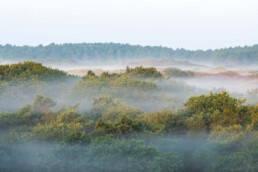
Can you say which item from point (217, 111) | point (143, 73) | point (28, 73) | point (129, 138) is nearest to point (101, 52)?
point (143, 73)

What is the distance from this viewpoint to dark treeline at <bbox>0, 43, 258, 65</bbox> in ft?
522

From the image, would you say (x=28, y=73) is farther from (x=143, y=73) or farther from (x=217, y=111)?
(x=217, y=111)

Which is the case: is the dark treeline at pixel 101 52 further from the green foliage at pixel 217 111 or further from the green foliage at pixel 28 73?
the green foliage at pixel 217 111

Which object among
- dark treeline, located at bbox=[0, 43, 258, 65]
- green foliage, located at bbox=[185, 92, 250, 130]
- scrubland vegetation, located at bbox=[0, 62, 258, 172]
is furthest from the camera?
dark treeline, located at bbox=[0, 43, 258, 65]

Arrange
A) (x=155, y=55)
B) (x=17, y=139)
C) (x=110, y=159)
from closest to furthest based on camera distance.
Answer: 1. (x=110, y=159)
2. (x=17, y=139)
3. (x=155, y=55)

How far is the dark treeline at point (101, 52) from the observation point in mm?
159125

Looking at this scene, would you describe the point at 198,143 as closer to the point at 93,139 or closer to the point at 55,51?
the point at 93,139

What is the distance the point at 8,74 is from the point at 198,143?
2522cm

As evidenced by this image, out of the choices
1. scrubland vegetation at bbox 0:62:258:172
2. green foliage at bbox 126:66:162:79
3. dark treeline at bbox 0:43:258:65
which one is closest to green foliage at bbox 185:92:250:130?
scrubland vegetation at bbox 0:62:258:172

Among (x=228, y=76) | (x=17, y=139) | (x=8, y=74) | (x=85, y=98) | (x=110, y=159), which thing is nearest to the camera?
(x=110, y=159)

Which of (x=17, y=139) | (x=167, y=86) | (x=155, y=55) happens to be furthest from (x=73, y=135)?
(x=155, y=55)

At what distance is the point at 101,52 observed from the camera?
169250 millimetres

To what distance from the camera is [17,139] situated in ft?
87.1

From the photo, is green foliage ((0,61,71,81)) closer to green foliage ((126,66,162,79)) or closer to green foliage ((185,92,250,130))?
green foliage ((126,66,162,79))
